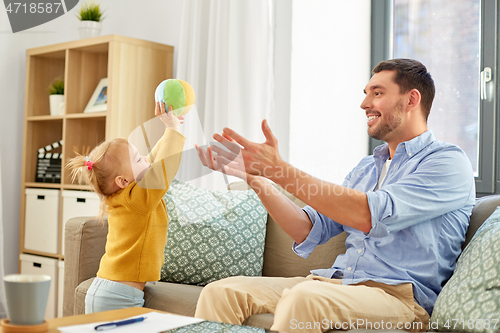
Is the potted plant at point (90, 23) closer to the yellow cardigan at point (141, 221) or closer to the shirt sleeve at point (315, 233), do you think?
the yellow cardigan at point (141, 221)

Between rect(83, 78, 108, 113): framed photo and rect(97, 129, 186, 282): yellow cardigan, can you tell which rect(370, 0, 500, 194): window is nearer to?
rect(97, 129, 186, 282): yellow cardigan

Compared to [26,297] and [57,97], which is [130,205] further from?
[57,97]

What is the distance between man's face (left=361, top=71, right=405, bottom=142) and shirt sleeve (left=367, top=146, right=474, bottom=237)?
17 centimetres

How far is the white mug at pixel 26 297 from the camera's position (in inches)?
33.6

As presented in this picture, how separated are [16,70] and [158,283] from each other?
229 centimetres

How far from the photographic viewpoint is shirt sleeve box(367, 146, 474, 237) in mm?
1318

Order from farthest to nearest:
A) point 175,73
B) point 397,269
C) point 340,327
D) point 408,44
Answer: point 175,73 < point 408,44 < point 397,269 < point 340,327

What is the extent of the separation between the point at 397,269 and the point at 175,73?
2121 mm

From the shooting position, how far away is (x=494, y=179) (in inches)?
86.6

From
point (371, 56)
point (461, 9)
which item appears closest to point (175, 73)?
point (371, 56)

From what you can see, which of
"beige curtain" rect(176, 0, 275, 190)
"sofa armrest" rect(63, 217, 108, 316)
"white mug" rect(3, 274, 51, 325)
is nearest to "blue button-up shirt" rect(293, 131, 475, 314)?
"white mug" rect(3, 274, 51, 325)

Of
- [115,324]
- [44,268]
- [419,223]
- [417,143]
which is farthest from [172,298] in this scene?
[44,268]

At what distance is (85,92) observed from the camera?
311 cm

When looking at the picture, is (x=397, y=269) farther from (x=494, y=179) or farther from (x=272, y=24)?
(x=272, y=24)
